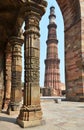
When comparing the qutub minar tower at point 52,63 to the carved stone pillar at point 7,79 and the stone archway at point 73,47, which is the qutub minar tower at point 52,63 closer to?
the stone archway at point 73,47

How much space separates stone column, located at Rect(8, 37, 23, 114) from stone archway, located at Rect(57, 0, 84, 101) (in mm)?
6482

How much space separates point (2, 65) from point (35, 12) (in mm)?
3734

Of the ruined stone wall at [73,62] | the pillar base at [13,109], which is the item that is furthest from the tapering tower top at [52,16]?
the pillar base at [13,109]

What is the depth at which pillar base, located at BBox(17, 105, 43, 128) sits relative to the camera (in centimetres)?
399

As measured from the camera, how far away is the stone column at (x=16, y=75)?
597 cm

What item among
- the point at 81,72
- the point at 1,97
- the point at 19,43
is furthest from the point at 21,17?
the point at 81,72

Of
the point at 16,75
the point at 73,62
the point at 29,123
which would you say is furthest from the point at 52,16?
the point at 29,123

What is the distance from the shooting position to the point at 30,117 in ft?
13.3

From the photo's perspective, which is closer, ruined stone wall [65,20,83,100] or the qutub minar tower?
ruined stone wall [65,20,83,100]

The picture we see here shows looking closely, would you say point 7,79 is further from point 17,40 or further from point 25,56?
point 25,56

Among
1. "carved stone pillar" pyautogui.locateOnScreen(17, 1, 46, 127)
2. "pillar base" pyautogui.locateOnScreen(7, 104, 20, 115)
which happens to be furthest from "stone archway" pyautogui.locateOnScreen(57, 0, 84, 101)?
"carved stone pillar" pyautogui.locateOnScreen(17, 1, 46, 127)

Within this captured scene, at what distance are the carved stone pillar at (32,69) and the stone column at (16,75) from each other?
1.56 metres

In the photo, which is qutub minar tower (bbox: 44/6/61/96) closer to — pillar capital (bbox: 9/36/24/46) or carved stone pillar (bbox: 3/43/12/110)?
carved stone pillar (bbox: 3/43/12/110)

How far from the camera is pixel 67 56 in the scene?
1357cm
